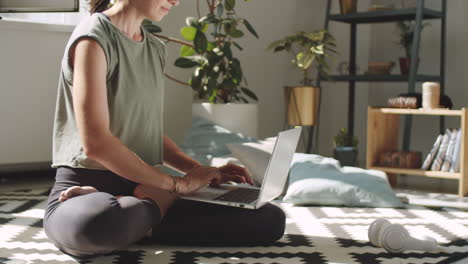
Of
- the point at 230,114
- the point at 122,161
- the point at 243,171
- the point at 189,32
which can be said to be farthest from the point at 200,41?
the point at 122,161

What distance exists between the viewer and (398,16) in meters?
4.30

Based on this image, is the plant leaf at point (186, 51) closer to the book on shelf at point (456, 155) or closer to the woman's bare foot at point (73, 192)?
the book on shelf at point (456, 155)

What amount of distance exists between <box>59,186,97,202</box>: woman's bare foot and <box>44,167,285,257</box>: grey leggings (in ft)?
0.07

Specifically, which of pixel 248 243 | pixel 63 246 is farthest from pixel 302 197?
pixel 63 246

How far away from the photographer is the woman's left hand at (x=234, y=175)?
1959 mm

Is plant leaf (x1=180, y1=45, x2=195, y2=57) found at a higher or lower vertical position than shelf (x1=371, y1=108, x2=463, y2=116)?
higher

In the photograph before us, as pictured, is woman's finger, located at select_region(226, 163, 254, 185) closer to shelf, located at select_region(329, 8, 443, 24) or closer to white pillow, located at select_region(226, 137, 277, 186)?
white pillow, located at select_region(226, 137, 277, 186)

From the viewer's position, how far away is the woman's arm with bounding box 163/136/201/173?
6.68ft

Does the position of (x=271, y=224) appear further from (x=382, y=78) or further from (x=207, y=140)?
(x=382, y=78)

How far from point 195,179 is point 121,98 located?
298 mm

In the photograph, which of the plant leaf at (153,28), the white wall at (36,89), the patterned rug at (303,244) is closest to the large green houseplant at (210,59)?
the plant leaf at (153,28)

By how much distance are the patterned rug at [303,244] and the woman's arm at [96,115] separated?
303 mm

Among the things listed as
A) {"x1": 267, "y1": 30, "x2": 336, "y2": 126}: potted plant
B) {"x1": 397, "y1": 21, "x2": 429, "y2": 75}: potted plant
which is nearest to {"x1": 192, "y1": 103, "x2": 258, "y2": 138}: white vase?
{"x1": 267, "y1": 30, "x2": 336, "y2": 126}: potted plant

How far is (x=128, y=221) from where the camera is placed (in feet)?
5.65
